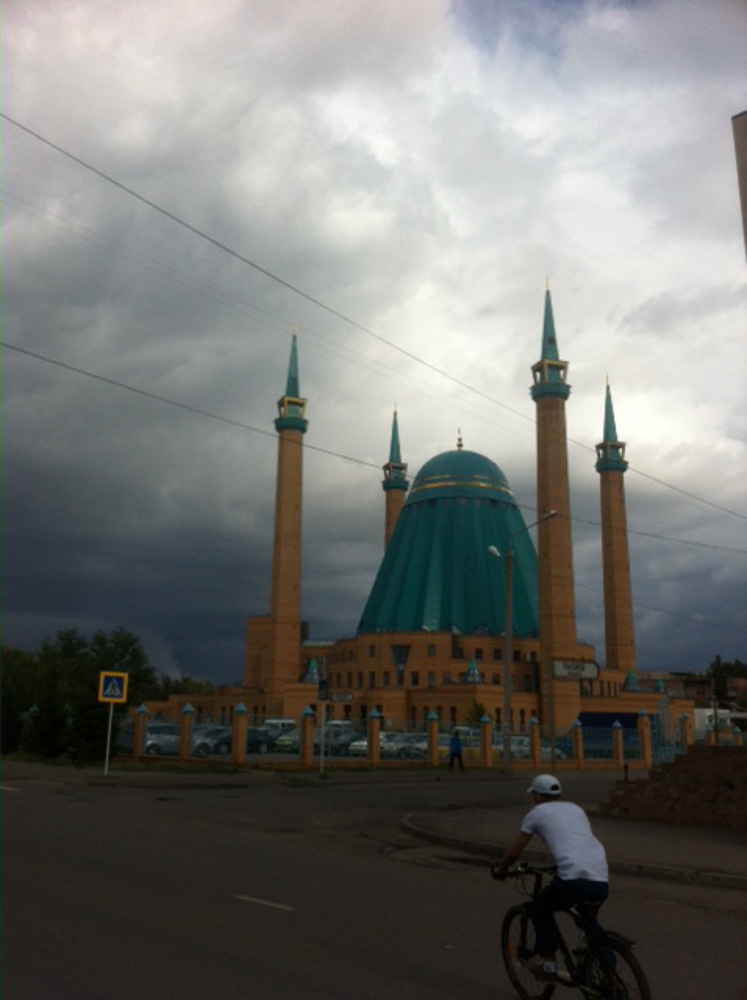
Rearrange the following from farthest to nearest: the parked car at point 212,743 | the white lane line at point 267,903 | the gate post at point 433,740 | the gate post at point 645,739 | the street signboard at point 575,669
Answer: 1. the street signboard at point 575,669
2. the gate post at point 645,739
3. the gate post at point 433,740
4. the parked car at point 212,743
5. the white lane line at point 267,903

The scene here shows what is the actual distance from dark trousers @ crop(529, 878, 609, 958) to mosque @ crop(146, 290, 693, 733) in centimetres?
3934

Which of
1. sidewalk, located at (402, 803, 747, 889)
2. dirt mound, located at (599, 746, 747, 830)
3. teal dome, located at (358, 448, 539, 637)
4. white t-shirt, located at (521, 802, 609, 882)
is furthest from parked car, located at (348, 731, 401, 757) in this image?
teal dome, located at (358, 448, 539, 637)

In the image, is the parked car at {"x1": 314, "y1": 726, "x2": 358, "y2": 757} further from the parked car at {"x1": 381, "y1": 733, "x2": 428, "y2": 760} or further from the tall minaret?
the tall minaret

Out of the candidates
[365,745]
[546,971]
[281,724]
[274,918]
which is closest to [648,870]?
[274,918]

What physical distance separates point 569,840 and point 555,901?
1.08 ft

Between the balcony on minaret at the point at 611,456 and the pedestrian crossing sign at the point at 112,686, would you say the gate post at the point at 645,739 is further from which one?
the balcony on minaret at the point at 611,456

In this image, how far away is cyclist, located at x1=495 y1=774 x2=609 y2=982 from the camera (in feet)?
15.6

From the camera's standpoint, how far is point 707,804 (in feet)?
49.7

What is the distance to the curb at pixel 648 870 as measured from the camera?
976cm

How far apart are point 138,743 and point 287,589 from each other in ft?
94.8

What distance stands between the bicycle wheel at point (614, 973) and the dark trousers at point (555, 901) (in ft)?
0.36

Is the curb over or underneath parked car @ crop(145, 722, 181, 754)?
underneath

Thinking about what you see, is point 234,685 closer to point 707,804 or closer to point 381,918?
point 707,804

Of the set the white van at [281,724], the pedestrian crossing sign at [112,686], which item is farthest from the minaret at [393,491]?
the pedestrian crossing sign at [112,686]
